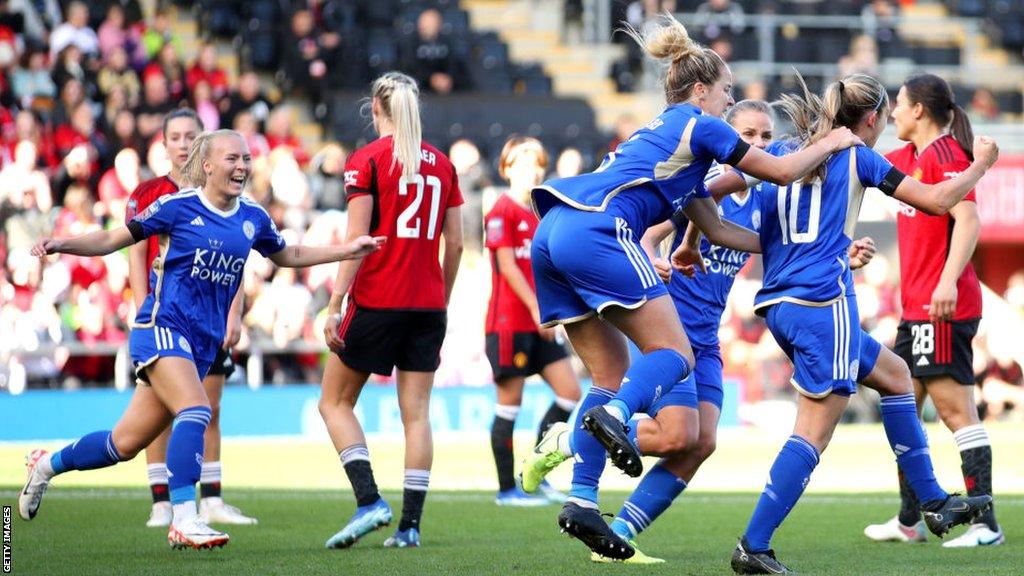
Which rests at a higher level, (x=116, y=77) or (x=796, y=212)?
(x=116, y=77)

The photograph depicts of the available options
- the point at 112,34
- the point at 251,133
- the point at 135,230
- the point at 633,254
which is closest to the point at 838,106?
the point at 633,254

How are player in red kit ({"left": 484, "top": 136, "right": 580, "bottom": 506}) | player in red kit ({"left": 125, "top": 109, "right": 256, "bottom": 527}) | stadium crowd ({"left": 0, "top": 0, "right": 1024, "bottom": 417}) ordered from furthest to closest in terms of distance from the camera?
stadium crowd ({"left": 0, "top": 0, "right": 1024, "bottom": 417})
player in red kit ({"left": 484, "top": 136, "right": 580, "bottom": 506})
player in red kit ({"left": 125, "top": 109, "right": 256, "bottom": 527})

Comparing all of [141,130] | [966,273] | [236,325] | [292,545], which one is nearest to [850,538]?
[966,273]

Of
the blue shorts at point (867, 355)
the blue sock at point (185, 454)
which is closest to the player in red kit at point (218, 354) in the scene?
the blue sock at point (185, 454)

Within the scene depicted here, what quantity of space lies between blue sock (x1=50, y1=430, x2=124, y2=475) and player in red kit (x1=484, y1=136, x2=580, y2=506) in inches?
129

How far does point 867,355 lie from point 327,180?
11.9m

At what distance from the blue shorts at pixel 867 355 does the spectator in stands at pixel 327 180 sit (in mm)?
11241

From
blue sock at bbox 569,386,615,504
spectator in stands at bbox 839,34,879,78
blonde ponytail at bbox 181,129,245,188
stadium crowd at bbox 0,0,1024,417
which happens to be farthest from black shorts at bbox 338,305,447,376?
spectator in stands at bbox 839,34,879,78

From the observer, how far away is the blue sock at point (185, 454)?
Result: 7.10 meters

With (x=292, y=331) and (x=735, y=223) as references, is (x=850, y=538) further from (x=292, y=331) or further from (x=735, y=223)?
(x=292, y=331)

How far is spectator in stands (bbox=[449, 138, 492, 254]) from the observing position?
57.3ft

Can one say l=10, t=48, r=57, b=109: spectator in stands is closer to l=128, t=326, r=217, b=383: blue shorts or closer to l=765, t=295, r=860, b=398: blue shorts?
l=128, t=326, r=217, b=383: blue shorts

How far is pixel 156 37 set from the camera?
63.5ft

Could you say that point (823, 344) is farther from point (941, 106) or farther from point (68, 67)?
point (68, 67)
